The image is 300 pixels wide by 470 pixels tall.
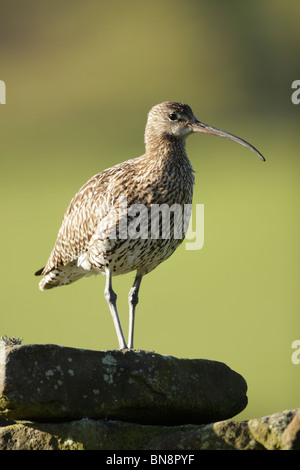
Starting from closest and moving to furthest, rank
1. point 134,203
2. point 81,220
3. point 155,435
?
point 155,435 → point 134,203 → point 81,220

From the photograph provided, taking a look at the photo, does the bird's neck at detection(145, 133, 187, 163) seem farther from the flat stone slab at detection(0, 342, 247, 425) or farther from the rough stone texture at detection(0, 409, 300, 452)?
the rough stone texture at detection(0, 409, 300, 452)

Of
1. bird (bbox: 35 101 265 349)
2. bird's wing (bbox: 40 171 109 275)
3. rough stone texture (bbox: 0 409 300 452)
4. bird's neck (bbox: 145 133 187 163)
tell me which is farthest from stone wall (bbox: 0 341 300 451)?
bird's neck (bbox: 145 133 187 163)

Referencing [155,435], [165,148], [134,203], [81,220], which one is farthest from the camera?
[81,220]

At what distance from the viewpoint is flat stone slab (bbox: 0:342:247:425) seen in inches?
212

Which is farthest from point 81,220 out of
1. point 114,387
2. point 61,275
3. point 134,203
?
point 114,387

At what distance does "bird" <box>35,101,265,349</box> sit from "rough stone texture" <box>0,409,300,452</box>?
1.52 m

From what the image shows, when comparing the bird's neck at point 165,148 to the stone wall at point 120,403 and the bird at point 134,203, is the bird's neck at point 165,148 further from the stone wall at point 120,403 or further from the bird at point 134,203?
the stone wall at point 120,403

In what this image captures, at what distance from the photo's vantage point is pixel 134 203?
7.04 meters

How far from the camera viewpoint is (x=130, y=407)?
18.7 ft

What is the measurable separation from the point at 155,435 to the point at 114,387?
0.43 meters

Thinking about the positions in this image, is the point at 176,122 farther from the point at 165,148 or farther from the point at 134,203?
the point at 134,203

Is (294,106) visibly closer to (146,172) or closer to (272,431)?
(146,172)

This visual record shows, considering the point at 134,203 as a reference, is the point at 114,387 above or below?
below

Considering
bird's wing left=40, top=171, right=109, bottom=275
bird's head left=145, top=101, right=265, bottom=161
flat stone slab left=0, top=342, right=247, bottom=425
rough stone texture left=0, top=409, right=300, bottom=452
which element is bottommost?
rough stone texture left=0, top=409, right=300, bottom=452
